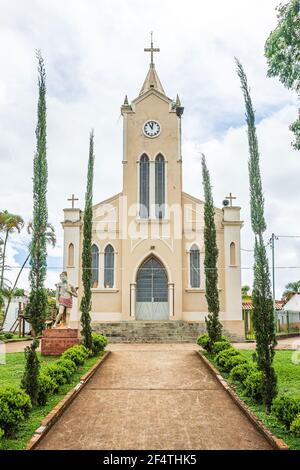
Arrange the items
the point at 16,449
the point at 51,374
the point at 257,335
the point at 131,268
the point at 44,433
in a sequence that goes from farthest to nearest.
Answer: the point at 131,268 → the point at 51,374 → the point at 257,335 → the point at 44,433 → the point at 16,449

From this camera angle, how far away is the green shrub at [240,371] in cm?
985

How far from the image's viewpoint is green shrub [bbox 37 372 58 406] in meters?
8.37

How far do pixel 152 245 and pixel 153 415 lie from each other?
14875mm

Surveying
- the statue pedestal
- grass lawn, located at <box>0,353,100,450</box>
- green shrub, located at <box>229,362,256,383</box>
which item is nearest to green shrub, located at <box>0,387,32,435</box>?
grass lawn, located at <box>0,353,100,450</box>

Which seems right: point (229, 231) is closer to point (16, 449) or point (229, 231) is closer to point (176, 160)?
point (176, 160)

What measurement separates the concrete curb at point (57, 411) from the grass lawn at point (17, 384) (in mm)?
91

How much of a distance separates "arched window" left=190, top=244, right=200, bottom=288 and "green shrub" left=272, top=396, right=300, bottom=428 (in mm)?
15419

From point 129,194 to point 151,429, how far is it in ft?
55.3

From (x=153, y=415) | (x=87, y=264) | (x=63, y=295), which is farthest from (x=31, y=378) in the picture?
(x=63, y=295)

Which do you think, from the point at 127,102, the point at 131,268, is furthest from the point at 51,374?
the point at 127,102

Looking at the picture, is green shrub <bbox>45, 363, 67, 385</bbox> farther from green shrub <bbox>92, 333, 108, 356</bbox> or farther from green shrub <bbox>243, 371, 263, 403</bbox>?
green shrub <bbox>92, 333, 108, 356</bbox>

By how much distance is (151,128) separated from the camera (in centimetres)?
2403

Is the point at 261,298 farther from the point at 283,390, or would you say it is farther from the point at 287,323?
the point at 287,323

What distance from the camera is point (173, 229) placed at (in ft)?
Result: 74.9
